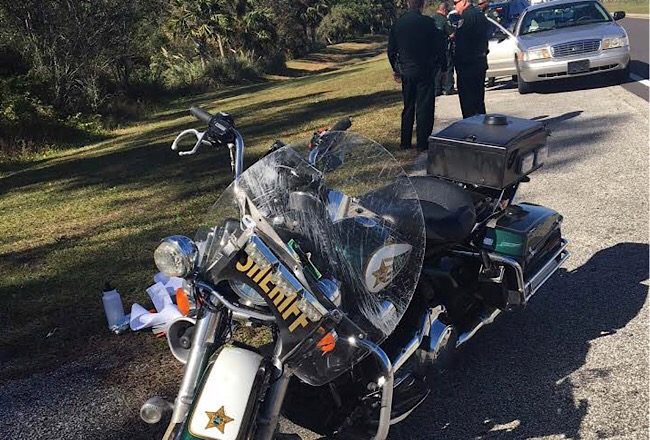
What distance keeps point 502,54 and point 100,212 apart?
331 inches

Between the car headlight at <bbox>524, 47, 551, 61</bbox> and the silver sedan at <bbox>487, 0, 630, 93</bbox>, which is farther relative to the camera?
the car headlight at <bbox>524, 47, 551, 61</bbox>

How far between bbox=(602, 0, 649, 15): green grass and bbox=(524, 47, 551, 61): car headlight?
34.1 meters

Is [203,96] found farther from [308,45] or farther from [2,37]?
[308,45]

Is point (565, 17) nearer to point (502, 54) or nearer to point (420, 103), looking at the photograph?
point (502, 54)

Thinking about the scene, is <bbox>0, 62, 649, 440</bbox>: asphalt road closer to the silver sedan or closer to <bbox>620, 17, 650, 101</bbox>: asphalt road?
<bbox>620, 17, 650, 101</bbox>: asphalt road

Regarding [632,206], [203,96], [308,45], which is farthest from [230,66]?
[632,206]

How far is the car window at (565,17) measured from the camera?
41.5 feet

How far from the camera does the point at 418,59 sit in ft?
26.8

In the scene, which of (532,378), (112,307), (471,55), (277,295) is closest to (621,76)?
(471,55)

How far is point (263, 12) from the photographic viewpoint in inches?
1542

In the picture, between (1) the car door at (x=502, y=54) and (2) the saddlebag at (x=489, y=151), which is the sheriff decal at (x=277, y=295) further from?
(1) the car door at (x=502, y=54)

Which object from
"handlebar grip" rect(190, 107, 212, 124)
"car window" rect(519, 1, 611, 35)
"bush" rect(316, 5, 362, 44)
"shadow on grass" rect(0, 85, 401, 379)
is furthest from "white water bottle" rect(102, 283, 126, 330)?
"bush" rect(316, 5, 362, 44)

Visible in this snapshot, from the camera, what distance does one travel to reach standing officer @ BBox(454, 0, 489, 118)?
330 inches

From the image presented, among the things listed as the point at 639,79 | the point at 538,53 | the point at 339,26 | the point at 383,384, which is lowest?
the point at 339,26
